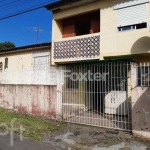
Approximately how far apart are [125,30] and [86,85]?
11.2 feet

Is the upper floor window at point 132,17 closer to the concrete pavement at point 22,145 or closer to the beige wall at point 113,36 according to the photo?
the beige wall at point 113,36

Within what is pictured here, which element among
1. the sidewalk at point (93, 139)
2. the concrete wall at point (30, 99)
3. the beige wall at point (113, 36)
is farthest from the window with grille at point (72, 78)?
the sidewalk at point (93, 139)

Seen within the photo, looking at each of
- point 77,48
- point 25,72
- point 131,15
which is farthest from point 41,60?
point 131,15

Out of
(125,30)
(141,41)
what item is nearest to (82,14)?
(125,30)

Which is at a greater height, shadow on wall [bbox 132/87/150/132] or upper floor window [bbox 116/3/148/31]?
upper floor window [bbox 116/3/148/31]

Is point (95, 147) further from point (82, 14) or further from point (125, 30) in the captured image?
point (82, 14)

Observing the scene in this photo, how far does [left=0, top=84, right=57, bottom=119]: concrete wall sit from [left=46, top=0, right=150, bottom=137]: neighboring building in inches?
19.3

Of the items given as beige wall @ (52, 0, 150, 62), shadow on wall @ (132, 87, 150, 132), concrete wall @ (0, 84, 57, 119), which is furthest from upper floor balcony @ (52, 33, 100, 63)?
shadow on wall @ (132, 87, 150, 132)

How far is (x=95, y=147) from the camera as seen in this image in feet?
17.2

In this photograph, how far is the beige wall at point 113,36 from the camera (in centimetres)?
827

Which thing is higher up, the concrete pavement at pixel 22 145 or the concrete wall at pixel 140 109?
the concrete wall at pixel 140 109

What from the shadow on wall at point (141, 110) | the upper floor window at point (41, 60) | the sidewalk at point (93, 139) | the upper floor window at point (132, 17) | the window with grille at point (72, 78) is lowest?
the sidewalk at point (93, 139)

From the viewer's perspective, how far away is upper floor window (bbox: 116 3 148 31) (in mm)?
8375

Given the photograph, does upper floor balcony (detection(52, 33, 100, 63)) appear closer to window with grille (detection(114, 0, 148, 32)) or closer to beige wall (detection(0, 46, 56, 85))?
beige wall (detection(0, 46, 56, 85))
